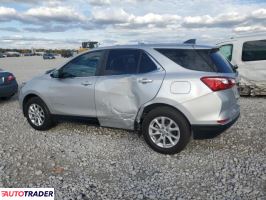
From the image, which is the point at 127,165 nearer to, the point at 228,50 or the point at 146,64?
the point at 146,64

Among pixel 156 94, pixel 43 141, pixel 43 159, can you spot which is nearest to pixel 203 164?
pixel 156 94

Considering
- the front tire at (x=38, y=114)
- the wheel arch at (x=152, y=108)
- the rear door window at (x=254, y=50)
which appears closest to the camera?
the wheel arch at (x=152, y=108)

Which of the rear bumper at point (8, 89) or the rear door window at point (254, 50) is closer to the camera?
the rear door window at point (254, 50)

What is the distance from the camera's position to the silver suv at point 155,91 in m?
4.56

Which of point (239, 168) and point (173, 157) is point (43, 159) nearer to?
point (173, 157)

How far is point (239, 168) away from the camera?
4.30m

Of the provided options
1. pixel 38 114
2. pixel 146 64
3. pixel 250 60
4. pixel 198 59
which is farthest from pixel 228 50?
pixel 38 114

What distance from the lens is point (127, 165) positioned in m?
4.53

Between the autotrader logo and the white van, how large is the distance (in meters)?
8.02

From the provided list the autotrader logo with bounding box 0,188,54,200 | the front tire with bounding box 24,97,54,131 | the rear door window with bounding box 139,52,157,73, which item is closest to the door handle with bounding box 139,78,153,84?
the rear door window with bounding box 139,52,157,73

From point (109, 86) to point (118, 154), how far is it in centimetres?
111

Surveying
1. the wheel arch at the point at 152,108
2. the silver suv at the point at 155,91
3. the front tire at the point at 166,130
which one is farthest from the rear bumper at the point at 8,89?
the front tire at the point at 166,130

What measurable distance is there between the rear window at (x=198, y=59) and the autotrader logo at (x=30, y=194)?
111 inches

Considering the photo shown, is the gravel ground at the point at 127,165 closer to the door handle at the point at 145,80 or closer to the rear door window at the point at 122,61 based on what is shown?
the door handle at the point at 145,80
